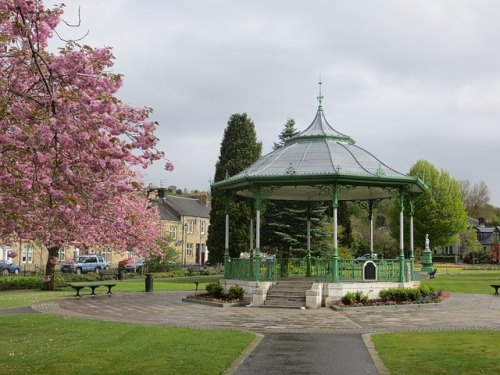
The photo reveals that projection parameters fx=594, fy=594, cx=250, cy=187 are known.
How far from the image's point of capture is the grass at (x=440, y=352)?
33.7ft

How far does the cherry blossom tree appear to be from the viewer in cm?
691

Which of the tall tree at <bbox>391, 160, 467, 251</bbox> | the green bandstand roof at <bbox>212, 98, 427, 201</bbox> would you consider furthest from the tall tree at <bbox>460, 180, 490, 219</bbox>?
the green bandstand roof at <bbox>212, 98, 427, 201</bbox>

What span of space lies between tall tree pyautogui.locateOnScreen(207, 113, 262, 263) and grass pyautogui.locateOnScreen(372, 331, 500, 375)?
30.3m

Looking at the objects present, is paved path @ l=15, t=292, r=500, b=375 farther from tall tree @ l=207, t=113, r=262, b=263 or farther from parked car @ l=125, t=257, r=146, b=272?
parked car @ l=125, t=257, r=146, b=272

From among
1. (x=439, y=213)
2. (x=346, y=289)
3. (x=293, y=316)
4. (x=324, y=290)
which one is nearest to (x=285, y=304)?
(x=324, y=290)

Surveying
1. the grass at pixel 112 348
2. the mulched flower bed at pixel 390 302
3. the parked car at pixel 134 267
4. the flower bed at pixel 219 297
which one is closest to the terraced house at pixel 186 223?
the parked car at pixel 134 267

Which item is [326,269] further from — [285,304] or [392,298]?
[392,298]

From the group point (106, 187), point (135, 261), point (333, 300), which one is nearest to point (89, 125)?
point (106, 187)

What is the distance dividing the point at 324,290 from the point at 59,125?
55.5 ft

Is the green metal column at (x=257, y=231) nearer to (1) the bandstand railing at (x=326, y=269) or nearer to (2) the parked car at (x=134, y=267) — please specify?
(1) the bandstand railing at (x=326, y=269)

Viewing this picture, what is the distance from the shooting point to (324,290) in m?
22.3

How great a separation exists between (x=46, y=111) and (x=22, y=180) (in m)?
2.11

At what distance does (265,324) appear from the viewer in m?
16.9

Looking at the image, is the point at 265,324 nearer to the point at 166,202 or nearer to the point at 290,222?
the point at 290,222
